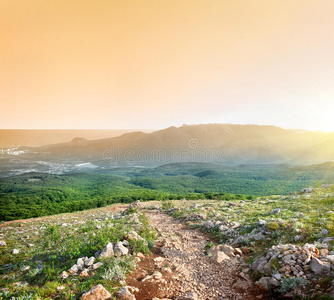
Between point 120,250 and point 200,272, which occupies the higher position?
point 120,250

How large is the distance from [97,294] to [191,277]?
13.1 ft

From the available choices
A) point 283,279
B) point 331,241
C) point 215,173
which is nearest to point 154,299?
point 283,279

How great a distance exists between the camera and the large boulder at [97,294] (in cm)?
600

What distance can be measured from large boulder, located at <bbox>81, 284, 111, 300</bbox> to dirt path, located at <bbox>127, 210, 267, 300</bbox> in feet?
3.83

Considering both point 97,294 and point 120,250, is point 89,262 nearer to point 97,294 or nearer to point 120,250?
point 120,250

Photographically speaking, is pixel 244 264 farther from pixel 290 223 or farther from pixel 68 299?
pixel 68 299

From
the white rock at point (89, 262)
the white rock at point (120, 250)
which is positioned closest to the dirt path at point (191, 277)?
the white rock at point (120, 250)

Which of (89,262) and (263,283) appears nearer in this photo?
(263,283)

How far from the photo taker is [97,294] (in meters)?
6.08

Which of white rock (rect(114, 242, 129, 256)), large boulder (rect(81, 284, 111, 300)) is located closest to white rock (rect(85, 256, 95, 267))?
white rock (rect(114, 242, 129, 256))

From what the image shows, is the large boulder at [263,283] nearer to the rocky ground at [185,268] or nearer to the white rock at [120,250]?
the rocky ground at [185,268]

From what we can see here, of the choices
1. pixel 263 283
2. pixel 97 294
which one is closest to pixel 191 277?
pixel 263 283

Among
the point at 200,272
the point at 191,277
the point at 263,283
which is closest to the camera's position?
the point at 263,283

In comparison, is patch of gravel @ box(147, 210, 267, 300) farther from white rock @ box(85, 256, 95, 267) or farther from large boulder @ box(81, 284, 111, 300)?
white rock @ box(85, 256, 95, 267)
